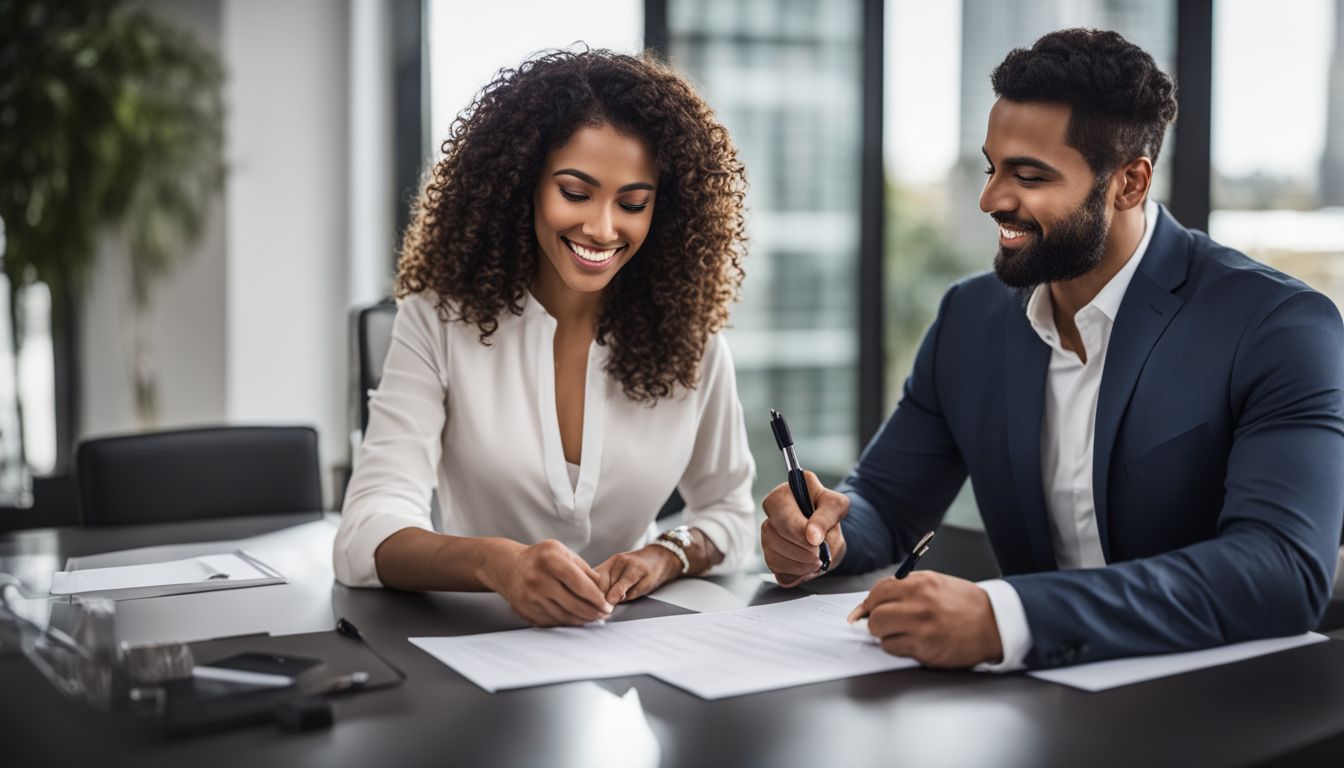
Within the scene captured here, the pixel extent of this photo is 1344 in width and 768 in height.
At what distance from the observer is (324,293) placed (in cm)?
534

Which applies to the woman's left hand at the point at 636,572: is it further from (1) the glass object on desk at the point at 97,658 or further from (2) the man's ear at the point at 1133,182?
(2) the man's ear at the point at 1133,182

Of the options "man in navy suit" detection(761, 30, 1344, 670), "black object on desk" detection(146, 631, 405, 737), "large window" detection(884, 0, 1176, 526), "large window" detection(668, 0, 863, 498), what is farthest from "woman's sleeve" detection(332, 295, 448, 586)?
"large window" detection(668, 0, 863, 498)

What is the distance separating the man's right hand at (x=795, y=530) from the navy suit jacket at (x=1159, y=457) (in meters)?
0.13

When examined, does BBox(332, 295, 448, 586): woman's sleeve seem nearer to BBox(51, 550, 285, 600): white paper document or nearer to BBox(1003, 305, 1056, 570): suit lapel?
BBox(51, 550, 285, 600): white paper document

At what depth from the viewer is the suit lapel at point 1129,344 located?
158 centimetres

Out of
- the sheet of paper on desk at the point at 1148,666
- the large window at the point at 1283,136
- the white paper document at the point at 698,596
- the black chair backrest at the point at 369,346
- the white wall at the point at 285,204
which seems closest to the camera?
the sheet of paper on desk at the point at 1148,666

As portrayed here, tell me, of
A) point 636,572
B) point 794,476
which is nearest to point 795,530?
point 794,476

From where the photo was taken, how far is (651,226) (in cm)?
202

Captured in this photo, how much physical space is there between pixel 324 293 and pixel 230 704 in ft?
14.9

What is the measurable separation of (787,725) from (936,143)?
2.66 m

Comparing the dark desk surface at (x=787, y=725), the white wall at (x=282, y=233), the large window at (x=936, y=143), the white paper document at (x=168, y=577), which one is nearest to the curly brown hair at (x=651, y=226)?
the white paper document at (x=168, y=577)

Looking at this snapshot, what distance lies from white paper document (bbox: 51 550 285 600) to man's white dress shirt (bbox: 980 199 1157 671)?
109 cm

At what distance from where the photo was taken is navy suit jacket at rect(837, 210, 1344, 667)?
4.08 ft

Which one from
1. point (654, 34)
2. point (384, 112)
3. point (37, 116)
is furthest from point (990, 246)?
point (37, 116)
